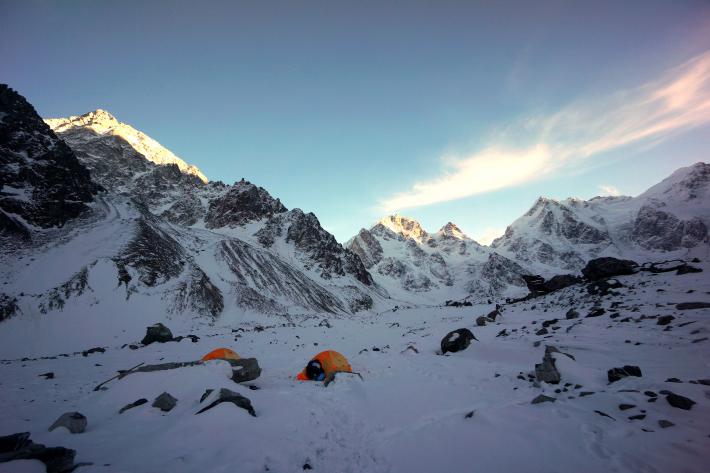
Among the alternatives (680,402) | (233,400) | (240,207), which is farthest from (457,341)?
(240,207)

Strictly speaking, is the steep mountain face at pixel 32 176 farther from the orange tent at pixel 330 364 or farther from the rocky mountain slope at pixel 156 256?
the orange tent at pixel 330 364

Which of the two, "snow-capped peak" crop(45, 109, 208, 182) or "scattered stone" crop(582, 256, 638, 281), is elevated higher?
"snow-capped peak" crop(45, 109, 208, 182)

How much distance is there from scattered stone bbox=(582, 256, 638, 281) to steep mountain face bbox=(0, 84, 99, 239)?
2336 inches

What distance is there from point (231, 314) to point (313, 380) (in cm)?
3694

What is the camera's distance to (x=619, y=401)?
24.2 ft

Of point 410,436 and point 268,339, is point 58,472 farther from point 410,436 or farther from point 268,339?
point 268,339

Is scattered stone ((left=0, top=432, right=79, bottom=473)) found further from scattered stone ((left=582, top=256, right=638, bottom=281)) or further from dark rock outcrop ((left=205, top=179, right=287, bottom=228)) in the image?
dark rock outcrop ((left=205, top=179, right=287, bottom=228))

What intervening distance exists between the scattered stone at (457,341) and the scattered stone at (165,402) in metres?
14.0

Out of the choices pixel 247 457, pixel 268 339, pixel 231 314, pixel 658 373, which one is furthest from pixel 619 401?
pixel 231 314

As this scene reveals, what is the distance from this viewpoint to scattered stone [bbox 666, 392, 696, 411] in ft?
20.9

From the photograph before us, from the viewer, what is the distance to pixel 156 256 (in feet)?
144

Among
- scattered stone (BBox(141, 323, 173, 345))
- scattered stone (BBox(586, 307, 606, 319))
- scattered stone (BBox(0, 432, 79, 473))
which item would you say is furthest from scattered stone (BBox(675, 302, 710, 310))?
scattered stone (BBox(141, 323, 173, 345))

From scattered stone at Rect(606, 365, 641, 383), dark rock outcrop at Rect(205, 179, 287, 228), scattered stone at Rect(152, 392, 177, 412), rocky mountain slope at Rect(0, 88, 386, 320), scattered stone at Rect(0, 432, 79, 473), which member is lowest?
scattered stone at Rect(606, 365, 641, 383)

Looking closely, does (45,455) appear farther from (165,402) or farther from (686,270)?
(686,270)
